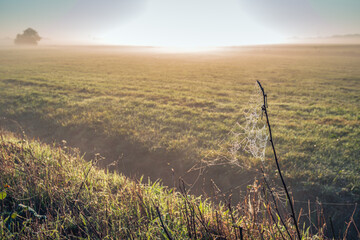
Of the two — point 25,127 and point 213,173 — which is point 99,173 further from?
point 25,127

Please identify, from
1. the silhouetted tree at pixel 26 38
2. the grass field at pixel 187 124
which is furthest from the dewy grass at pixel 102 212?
the silhouetted tree at pixel 26 38

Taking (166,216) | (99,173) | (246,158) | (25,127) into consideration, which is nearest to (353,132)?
(246,158)

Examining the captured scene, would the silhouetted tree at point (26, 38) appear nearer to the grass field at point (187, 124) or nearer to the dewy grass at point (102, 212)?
the grass field at point (187, 124)

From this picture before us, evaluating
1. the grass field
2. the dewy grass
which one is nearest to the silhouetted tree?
the grass field

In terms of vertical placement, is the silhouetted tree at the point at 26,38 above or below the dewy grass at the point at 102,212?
above

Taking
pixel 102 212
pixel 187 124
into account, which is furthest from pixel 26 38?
pixel 102 212

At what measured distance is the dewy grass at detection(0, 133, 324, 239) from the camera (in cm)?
295

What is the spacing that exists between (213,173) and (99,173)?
294 centimetres

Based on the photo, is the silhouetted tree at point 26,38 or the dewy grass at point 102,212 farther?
the silhouetted tree at point 26,38

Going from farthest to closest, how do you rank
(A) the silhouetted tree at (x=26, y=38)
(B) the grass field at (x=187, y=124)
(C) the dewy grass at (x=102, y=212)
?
1. (A) the silhouetted tree at (x=26, y=38)
2. (B) the grass field at (x=187, y=124)
3. (C) the dewy grass at (x=102, y=212)

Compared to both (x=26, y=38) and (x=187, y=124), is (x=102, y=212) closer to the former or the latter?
(x=187, y=124)

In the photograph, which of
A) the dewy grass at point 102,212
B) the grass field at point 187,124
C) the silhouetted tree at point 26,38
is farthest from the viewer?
the silhouetted tree at point 26,38

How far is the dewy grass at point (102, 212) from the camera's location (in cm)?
295

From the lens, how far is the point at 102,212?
3.59 m
